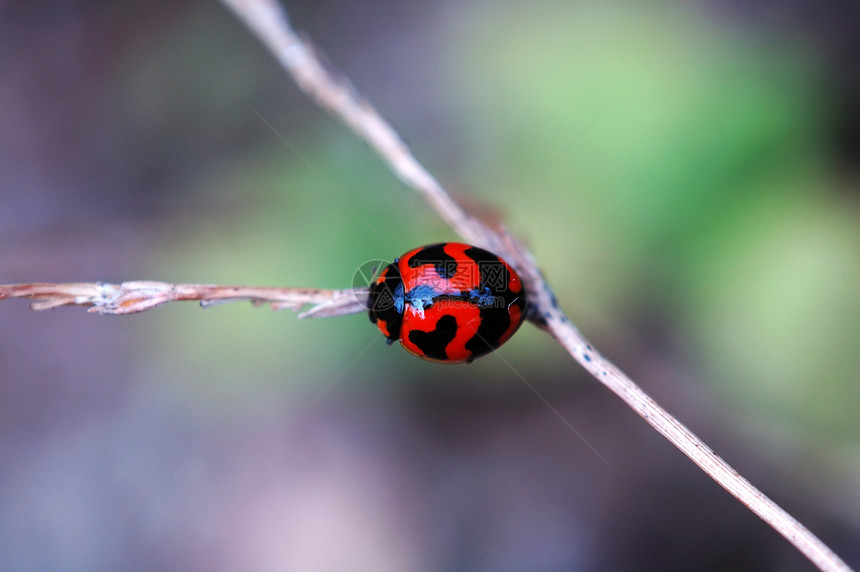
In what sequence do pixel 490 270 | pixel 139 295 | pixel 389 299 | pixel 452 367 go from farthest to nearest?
1. pixel 452 367
2. pixel 389 299
3. pixel 490 270
4. pixel 139 295

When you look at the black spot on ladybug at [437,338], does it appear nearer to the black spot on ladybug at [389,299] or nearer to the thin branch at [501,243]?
the black spot on ladybug at [389,299]

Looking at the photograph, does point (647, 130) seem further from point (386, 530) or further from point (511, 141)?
point (386, 530)

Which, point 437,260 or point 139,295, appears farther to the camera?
point 437,260

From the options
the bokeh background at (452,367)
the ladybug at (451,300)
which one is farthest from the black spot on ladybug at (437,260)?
the bokeh background at (452,367)

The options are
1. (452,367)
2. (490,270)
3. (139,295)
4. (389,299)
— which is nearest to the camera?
(139,295)

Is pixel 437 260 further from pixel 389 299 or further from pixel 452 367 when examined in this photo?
pixel 452 367

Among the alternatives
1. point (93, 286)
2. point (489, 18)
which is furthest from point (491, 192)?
point (93, 286)

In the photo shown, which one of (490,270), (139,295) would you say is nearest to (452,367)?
(490,270)
